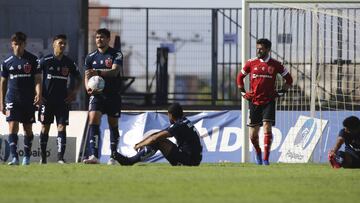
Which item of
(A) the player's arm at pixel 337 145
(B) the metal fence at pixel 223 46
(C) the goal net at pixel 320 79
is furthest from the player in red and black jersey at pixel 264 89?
(B) the metal fence at pixel 223 46

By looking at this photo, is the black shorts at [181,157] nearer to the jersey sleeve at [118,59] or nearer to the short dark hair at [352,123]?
the jersey sleeve at [118,59]

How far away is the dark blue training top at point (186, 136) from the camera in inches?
697

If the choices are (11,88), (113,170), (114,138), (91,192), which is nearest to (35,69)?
(11,88)

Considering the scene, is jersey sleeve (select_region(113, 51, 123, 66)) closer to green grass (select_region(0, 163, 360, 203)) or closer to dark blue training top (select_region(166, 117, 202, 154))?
dark blue training top (select_region(166, 117, 202, 154))

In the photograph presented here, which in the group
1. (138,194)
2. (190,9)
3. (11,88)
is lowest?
(138,194)

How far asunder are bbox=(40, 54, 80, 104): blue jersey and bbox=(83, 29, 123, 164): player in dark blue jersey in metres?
0.57

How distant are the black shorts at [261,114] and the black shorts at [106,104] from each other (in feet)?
7.93

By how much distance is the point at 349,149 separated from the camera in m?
19.0

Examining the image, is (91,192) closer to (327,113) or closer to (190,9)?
(327,113)

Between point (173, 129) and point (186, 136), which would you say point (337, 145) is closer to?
point (186, 136)

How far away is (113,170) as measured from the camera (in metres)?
16.3

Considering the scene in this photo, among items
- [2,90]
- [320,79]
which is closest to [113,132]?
[2,90]

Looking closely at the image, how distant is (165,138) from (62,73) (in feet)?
8.87

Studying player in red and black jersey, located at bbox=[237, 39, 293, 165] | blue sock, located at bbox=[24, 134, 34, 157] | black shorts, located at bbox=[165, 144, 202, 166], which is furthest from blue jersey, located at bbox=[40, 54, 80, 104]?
player in red and black jersey, located at bbox=[237, 39, 293, 165]
